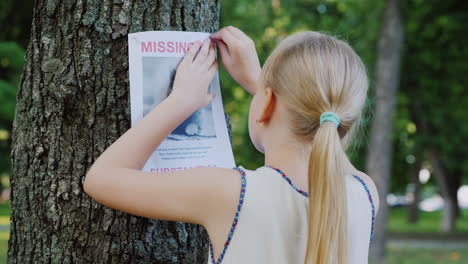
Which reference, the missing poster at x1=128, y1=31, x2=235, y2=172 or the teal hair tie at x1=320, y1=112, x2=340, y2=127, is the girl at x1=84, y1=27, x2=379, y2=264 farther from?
the missing poster at x1=128, y1=31, x2=235, y2=172

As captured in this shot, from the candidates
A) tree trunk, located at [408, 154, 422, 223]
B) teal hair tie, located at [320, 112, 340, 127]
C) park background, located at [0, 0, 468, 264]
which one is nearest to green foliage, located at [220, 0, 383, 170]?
park background, located at [0, 0, 468, 264]

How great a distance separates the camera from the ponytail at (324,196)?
1.58 meters

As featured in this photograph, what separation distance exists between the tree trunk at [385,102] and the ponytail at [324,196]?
28.9 feet

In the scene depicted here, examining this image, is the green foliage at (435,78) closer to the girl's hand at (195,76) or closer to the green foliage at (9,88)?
the green foliage at (9,88)

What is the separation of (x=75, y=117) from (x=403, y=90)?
44.5 feet

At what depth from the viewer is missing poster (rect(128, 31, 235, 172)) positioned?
1930 millimetres

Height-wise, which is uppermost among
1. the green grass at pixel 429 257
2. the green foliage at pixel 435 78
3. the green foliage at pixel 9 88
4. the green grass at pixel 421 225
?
the green foliage at pixel 435 78

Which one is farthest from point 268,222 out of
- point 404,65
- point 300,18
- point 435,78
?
point 435,78

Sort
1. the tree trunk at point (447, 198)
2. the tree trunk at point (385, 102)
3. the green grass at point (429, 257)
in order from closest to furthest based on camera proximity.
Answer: the green grass at point (429, 257), the tree trunk at point (385, 102), the tree trunk at point (447, 198)

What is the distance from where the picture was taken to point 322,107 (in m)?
1.64

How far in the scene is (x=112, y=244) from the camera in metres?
1.97

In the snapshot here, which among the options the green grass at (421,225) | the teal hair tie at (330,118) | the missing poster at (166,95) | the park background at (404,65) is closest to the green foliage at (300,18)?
the park background at (404,65)

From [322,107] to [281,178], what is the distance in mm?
218

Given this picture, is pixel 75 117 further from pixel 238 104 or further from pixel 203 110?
pixel 238 104
